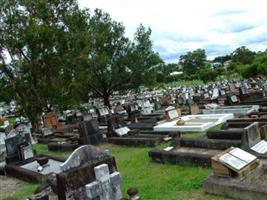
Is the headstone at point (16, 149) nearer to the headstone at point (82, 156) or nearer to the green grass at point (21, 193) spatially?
the green grass at point (21, 193)

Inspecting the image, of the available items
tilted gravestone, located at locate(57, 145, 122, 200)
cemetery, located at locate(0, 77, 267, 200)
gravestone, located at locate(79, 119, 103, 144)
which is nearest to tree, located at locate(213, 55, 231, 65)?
cemetery, located at locate(0, 77, 267, 200)

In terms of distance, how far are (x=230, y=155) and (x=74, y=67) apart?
14.3 m

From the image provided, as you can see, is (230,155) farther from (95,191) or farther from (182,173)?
(95,191)

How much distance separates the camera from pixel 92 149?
661 cm

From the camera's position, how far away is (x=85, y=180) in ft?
20.1

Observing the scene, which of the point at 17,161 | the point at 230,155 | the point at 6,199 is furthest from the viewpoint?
the point at 17,161

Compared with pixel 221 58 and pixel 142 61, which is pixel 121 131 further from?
pixel 221 58

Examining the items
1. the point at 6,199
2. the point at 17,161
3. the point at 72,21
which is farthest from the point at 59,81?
the point at 6,199

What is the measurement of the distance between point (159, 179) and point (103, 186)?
8.59 ft

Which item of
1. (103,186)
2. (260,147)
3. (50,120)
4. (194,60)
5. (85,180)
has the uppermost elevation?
(194,60)

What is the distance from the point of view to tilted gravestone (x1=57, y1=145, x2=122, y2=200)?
19.4 ft

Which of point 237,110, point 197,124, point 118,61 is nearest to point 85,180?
point 197,124

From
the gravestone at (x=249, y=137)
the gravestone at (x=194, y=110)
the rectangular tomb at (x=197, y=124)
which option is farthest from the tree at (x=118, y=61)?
the gravestone at (x=249, y=137)

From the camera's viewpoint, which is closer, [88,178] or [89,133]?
[88,178]
